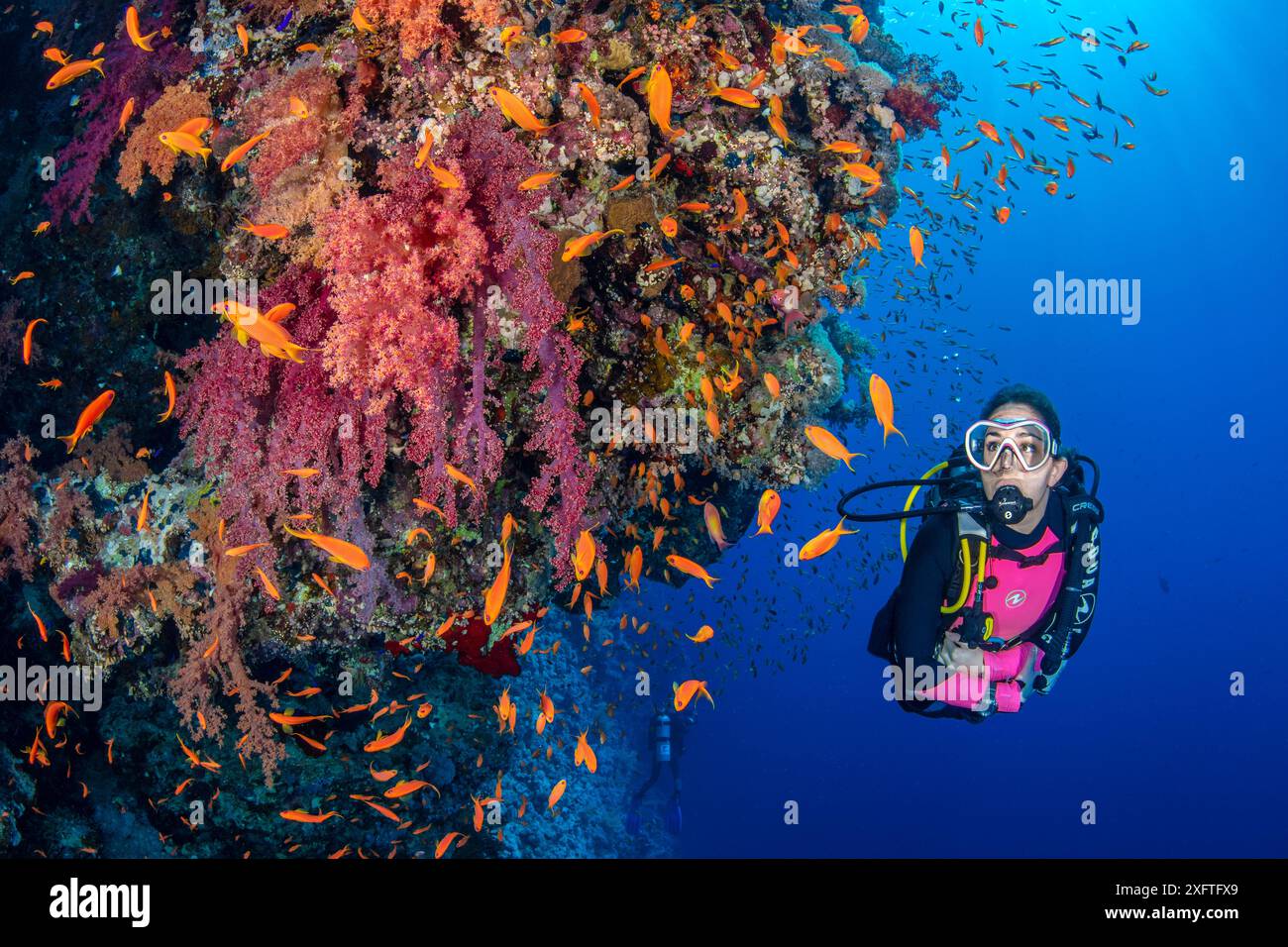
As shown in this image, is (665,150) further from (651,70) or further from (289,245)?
(289,245)

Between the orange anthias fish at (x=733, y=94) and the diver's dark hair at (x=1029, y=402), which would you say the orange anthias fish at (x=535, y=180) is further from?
the diver's dark hair at (x=1029, y=402)

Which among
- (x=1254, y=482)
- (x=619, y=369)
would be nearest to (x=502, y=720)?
(x=619, y=369)

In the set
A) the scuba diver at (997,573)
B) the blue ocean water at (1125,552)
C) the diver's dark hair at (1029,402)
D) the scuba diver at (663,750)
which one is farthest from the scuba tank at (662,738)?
the blue ocean water at (1125,552)

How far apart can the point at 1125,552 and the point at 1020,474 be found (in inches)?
3409

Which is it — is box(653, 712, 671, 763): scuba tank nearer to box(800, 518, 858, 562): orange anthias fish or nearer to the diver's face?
box(800, 518, 858, 562): orange anthias fish

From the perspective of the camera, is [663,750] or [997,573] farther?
[663,750]

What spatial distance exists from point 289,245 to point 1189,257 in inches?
3614

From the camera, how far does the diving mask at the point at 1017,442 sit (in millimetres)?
4176

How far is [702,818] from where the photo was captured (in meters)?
37.2

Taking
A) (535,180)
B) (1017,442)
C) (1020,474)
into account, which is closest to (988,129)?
(1017,442)

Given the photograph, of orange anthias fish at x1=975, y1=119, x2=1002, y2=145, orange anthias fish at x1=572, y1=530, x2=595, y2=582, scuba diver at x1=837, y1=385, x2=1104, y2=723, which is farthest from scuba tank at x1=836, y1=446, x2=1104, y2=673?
orange anthias fish at x1=975, y1=119, x2=1002, y2=145

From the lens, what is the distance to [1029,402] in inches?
172

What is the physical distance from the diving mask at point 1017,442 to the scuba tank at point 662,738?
1533 cm

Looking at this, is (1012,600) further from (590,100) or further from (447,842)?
(447,842)
